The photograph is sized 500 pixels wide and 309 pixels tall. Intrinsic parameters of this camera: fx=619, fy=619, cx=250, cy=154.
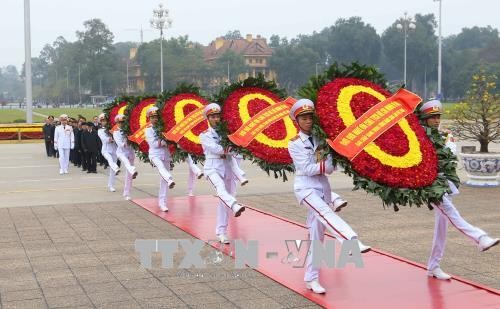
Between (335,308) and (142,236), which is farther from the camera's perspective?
(142,236)

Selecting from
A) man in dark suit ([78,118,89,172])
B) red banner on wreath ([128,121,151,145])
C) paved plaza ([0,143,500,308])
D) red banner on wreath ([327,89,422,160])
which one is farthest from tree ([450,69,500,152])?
man in dark suit ([78,118,89,172])

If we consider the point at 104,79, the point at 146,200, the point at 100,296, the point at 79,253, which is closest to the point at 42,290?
the point at 100,296

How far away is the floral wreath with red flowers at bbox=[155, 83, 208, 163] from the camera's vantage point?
32.4 feet

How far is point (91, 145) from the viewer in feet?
57.5

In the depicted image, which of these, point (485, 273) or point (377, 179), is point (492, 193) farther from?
point (377, 179)

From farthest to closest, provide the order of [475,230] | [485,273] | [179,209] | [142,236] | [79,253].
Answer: [179,209] < [142,236] < [79,253] < [485,273] < [475,230]

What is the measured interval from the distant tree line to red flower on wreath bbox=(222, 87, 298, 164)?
253ft

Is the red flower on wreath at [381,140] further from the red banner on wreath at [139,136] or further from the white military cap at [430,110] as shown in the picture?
the red banner on wreath at [139,136]

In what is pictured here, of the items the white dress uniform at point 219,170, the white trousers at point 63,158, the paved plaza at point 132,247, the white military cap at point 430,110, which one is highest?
the white military cap at point 430,110

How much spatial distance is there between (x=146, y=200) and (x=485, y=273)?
720 centimetres

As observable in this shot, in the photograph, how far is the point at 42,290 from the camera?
6.05 m

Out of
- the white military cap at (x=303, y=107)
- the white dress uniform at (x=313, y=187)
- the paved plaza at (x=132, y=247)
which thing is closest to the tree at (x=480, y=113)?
the paved plaza at (x=132, y=247)

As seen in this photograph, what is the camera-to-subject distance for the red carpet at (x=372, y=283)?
5.49 metres

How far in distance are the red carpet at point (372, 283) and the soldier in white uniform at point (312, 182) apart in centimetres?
33
